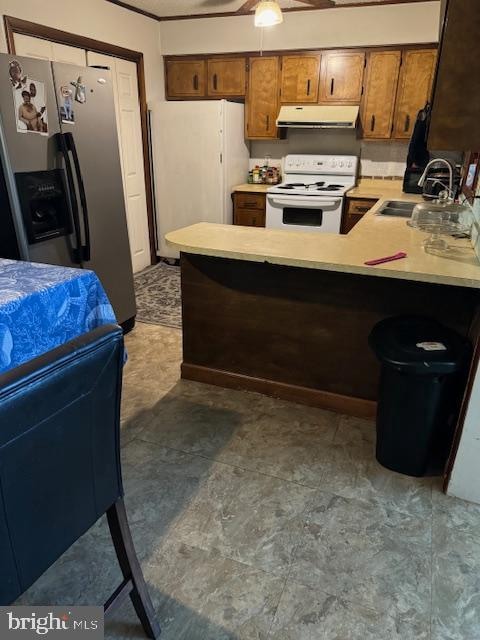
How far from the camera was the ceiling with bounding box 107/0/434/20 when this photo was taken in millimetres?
3965

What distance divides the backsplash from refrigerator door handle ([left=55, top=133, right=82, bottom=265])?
2925 millimetres

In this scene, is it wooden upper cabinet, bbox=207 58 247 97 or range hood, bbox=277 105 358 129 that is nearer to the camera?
range hood, bbox=277 105 358 129

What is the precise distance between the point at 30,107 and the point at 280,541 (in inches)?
95.9

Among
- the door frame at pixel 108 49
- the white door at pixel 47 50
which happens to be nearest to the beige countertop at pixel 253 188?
the door frame at pixel 108 49

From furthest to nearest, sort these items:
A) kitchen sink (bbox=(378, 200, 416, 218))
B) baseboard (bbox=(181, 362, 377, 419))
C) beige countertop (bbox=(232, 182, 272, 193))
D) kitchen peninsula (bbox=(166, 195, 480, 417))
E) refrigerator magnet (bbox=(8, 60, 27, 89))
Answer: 1. beige countertop (bbox=(232, 182, 272, 193))
2. kitchen sink (bbox=(378, 200, 416, 218))
3. baseboard (bbox=(181, 362, 377, 419))
4. refrigerator magnet (bbox=(8, 60, 27, 89))
5. kitchen peninsula (bbox=(166, 195, 480, 417))

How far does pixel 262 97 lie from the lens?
4.58 metres

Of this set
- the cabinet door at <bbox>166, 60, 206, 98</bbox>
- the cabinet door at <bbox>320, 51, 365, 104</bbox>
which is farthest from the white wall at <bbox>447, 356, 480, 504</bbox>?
the cabinet door at <bbox>166, 60, 206, 98</bbox>

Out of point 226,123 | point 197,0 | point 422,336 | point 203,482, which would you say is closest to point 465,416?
point 422,336

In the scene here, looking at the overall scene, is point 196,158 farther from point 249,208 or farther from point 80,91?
point 80,91

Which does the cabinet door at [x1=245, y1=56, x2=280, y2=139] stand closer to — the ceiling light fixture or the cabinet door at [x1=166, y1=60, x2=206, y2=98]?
the cabinet door at [x1=166, y1=60, x2=206, y2=98]

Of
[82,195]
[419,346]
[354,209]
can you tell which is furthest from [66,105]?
[354,209]

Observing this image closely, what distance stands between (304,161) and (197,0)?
→ 5.81 ft

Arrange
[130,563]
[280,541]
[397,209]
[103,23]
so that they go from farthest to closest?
→ [103,23]
[397,209]
[280,541]
[130,563]

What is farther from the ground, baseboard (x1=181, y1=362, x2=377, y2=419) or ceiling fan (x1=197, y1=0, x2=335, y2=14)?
ceiling fan (x1=197, y1=0, x2=335, y2=14)
